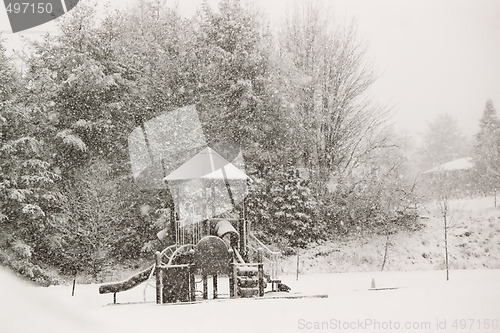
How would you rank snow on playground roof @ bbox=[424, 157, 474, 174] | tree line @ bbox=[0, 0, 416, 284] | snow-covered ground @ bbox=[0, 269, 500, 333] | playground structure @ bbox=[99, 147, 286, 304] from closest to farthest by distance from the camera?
snow-covered ground @ bbox=[0, 269, 500, 333], tree line @ bbox=[0, 0, 416, 284], snow on playground roof @ bbox=[424, 157, 474, 174], playground structure @ bbox=[99, 147, 286, 304]

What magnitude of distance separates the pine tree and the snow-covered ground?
43 centimetres

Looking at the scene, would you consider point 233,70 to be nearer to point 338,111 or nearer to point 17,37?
point 338,111

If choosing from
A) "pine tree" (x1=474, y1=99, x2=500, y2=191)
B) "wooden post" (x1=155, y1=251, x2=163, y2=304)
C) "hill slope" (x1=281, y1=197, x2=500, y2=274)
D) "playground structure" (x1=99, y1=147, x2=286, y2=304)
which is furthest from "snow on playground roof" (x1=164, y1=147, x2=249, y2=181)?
"pine tree" (x1=474, y1=99, x2=500, y2=191)

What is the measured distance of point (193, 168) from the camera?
9.11ft

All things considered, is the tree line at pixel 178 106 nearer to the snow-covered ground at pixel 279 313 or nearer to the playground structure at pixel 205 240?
the playground structure at pixel 205 240

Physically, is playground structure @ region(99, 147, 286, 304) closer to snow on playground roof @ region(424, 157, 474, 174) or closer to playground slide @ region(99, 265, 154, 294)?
playground slide @ region(99, 265, 154, 294)

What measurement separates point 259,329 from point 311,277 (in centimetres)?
160

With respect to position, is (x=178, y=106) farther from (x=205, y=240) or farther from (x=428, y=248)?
(x=428, y=248)

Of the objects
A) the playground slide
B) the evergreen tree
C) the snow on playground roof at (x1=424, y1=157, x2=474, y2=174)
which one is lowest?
the playground slide

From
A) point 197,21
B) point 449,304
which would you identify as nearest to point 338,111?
point 197,21

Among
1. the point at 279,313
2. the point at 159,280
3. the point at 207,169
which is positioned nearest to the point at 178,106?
the point at 207,169

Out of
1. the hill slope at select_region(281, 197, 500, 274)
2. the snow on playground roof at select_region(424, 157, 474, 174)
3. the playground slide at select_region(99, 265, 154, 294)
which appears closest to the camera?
the snow on playground roof at select_region(424, 157, 474, 174)

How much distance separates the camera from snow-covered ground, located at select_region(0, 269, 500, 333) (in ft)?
5.44

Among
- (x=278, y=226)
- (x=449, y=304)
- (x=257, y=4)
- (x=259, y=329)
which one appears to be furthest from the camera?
(x=278, y=226)
